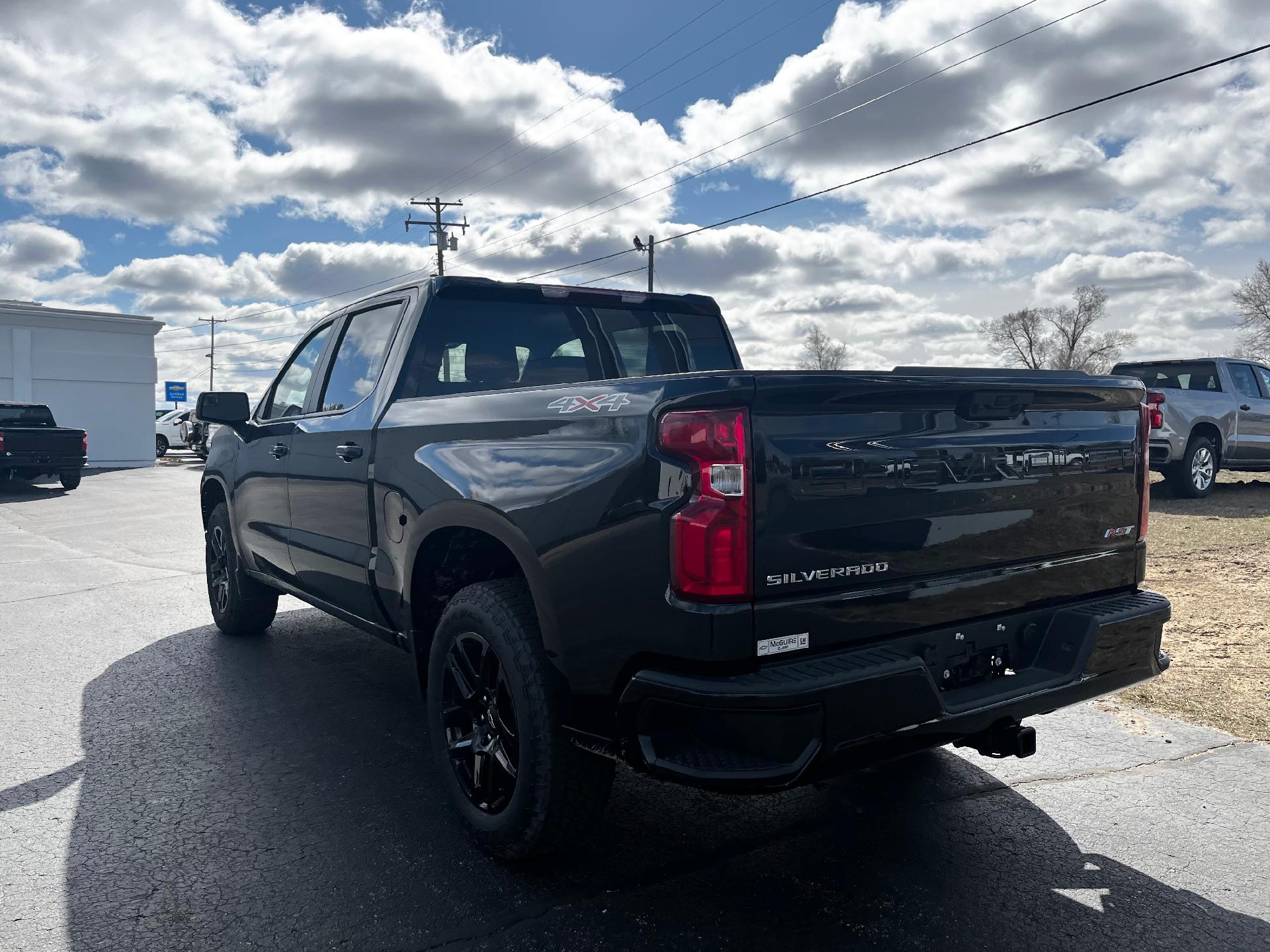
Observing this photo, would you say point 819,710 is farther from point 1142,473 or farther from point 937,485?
point 1142,473

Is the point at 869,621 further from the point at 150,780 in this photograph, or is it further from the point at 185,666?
the point at 185,666

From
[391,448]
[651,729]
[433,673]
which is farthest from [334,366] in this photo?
[651,729]

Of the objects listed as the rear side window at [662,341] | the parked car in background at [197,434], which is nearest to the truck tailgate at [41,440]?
the parked car in background at [197,434]

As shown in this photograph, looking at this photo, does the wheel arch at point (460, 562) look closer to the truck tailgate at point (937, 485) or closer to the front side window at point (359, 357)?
the truck tailgate at point (937, 485)

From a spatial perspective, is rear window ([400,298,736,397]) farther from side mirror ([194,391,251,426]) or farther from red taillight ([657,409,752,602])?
side mirror ([194,391,251,426])

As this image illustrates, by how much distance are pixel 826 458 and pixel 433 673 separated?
166cm

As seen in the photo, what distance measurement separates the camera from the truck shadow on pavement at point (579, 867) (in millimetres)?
2777

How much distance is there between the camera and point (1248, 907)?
2891 mm

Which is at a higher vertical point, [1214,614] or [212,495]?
[212,495]

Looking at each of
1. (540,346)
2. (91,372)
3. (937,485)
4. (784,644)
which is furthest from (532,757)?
(91,372)

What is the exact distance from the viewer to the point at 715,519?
2.45m

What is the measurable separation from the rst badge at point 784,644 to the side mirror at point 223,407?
3.79 m

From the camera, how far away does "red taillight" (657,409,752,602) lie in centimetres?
245

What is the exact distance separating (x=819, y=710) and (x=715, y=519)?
531 mm
